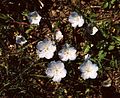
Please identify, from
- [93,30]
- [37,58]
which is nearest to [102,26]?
[93,30]

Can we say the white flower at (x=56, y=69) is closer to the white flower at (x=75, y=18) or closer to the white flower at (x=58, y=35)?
the white flower at (x=58, y=35)

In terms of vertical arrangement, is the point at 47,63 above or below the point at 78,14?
below

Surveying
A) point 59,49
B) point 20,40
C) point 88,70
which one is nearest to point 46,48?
point 59,49

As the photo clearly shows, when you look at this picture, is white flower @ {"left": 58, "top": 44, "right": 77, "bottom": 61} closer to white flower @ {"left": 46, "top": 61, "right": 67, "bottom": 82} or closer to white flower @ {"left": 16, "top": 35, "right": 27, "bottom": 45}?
white flower @ {"left": 46, "top": 61, "right": 67, "bottom": 82}

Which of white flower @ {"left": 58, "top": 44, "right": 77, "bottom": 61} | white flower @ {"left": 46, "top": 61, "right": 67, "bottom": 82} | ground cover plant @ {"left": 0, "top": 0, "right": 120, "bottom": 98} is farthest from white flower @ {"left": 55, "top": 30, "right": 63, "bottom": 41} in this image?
white flower @ {"left": 46, "top": 61, "right": 67, "bottom": 82}

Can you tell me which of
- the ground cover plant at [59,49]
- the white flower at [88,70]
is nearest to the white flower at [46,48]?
the ground cover plant at [59,49]

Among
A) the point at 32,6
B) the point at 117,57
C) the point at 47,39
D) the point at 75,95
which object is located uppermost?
the point at 32,6

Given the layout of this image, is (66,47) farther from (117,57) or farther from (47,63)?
(117,57)
